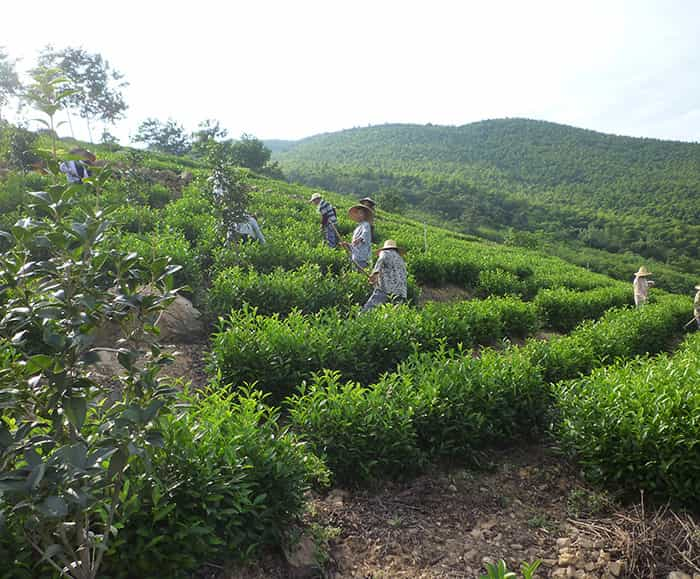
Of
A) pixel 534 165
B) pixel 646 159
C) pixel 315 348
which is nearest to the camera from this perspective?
pixel 315 348

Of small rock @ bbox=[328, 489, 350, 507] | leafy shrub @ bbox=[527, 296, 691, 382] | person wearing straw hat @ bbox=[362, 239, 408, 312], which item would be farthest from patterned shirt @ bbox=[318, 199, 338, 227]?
small rock @ bbox=[328, 489, 350, 507]

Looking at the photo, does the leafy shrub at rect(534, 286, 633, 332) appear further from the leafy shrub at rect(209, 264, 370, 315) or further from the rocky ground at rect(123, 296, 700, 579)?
the rocky ground at rect(123, 296, 700, 579)

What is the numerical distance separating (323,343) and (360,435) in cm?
158

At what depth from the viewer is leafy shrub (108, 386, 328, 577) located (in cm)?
239

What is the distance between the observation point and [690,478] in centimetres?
352

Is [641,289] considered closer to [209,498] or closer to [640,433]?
[640,433]

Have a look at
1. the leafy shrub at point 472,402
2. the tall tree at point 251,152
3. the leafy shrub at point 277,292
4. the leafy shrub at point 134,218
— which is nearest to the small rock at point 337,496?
the leafy shrub at point 472,402

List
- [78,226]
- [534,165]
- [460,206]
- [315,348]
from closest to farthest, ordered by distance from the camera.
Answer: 1. [78,226]
2. [315,348]
3. [460,206]
4. [534,165]

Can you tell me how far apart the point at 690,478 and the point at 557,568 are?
1.30 meters

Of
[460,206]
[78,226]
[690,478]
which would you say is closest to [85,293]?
[78,226]

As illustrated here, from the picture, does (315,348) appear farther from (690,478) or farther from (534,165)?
(534,165)

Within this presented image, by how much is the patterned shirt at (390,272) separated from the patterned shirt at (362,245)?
4.75ft

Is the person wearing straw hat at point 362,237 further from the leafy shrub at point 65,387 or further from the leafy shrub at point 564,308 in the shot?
the leafy shrub at point 65,387

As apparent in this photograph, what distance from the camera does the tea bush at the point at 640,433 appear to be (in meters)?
3.55
